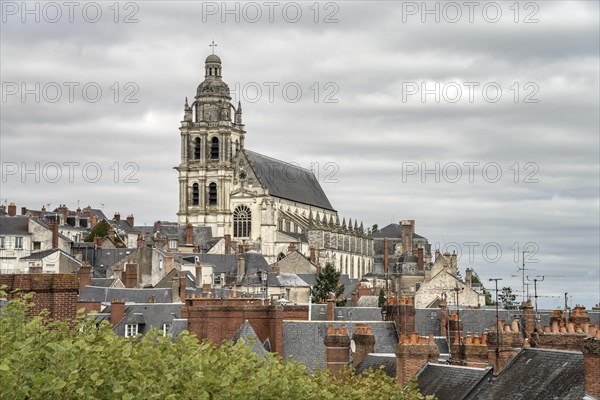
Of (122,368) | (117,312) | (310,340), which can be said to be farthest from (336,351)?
(117,312)

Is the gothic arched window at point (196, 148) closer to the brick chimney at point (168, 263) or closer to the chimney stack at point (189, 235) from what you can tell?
the chimney stack at point (189, 235)

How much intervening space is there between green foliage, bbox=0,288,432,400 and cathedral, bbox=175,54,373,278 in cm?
11687

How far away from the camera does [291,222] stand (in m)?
144

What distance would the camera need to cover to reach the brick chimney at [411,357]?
2954 centimetres

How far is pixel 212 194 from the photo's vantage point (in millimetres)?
142500

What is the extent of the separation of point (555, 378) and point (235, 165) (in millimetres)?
119712

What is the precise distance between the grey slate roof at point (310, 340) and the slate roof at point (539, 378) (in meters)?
13.8

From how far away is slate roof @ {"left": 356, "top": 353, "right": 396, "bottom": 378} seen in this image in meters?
32.1

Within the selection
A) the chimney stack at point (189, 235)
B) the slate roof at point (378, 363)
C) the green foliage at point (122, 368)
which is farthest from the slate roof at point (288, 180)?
the green foliage at point (122, 368)

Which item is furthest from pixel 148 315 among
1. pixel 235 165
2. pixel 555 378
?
pixel 235 165

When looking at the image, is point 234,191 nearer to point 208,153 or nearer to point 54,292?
point 208,153

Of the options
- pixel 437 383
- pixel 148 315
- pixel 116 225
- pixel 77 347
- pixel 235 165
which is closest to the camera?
pixel 77 347

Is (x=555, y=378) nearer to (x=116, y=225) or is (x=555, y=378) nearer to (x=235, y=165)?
(x=116, y=225)

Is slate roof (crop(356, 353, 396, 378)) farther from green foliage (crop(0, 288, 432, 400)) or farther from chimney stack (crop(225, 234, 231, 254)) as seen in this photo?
chimney stack (crop(225, 234, 231, 254))
